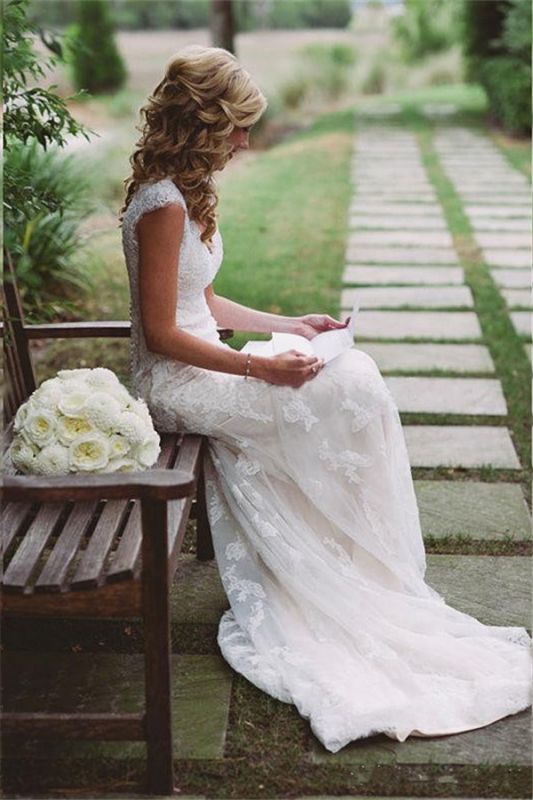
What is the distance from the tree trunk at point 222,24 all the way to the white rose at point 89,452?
11972mm

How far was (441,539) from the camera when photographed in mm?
3746

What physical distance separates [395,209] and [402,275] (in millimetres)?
2363

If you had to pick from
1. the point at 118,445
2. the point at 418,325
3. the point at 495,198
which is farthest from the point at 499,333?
the point at 495,198

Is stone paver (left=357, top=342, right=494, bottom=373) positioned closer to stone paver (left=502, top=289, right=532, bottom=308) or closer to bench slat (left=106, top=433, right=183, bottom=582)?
stone paver (left=502, top=289, right=532, bottom=308)

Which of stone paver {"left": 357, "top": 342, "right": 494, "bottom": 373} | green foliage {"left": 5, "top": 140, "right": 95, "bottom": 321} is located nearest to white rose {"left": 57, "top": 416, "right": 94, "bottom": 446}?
stone paver {"left": 357, "top": 342, "right": 494, "bottom": 373}

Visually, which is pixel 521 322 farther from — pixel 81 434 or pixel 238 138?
pixel 81 434

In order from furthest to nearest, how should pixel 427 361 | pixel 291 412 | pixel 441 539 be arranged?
pixel 427 361 → pixel 441 539 → pixel 291 412

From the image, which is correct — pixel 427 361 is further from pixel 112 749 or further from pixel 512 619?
pixel 112 749

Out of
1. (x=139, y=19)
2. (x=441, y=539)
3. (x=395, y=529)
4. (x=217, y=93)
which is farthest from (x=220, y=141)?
(x=139, y=19)

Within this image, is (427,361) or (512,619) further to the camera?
(427,361)

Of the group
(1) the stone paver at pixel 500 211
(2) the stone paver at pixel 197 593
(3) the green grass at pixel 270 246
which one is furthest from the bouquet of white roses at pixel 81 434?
(1) the stone paver at pixel 500 211

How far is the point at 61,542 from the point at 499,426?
8.75 feet

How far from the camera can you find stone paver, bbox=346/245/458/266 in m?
7.54

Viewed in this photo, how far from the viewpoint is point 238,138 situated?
311cm
